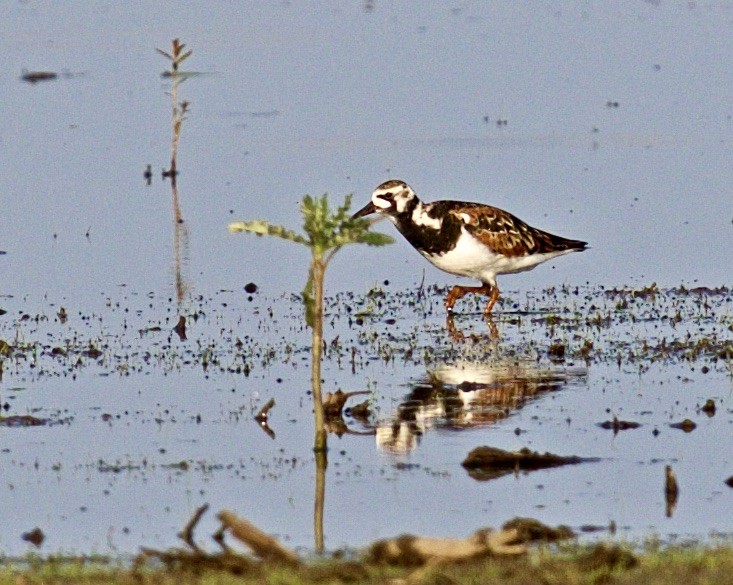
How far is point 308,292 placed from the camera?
10.7 meters

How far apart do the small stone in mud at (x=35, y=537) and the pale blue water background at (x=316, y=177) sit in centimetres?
7

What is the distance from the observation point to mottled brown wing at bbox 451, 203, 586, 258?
15.8 metres

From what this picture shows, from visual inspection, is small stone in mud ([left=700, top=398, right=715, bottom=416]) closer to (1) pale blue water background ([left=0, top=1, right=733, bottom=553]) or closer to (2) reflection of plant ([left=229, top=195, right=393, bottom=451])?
(1) pale blue water background ([left=0, top=1, right=733, bottom=553])

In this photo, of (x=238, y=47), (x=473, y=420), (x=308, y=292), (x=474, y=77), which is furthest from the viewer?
(x=238, y=47)

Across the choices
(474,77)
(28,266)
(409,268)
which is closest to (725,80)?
(474,77)

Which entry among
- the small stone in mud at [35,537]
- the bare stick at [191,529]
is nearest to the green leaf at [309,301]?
the bare stick at [191,529]

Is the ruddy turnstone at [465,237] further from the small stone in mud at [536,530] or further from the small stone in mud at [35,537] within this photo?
the small stone in mud at [35,537]

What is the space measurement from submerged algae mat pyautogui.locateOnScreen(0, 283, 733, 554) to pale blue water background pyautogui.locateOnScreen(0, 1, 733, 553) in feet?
0.13

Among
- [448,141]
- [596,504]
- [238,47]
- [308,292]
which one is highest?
[238,47]

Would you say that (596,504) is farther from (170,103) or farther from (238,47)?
(238,47)

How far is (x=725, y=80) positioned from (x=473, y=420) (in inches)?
646

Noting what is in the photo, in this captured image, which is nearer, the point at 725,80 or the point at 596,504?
the point at 596,504

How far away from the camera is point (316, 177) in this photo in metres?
21.4

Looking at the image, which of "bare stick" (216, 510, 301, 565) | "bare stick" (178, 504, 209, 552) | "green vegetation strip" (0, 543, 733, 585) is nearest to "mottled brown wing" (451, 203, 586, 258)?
"bare stick" (178, 504, 209, 552)
